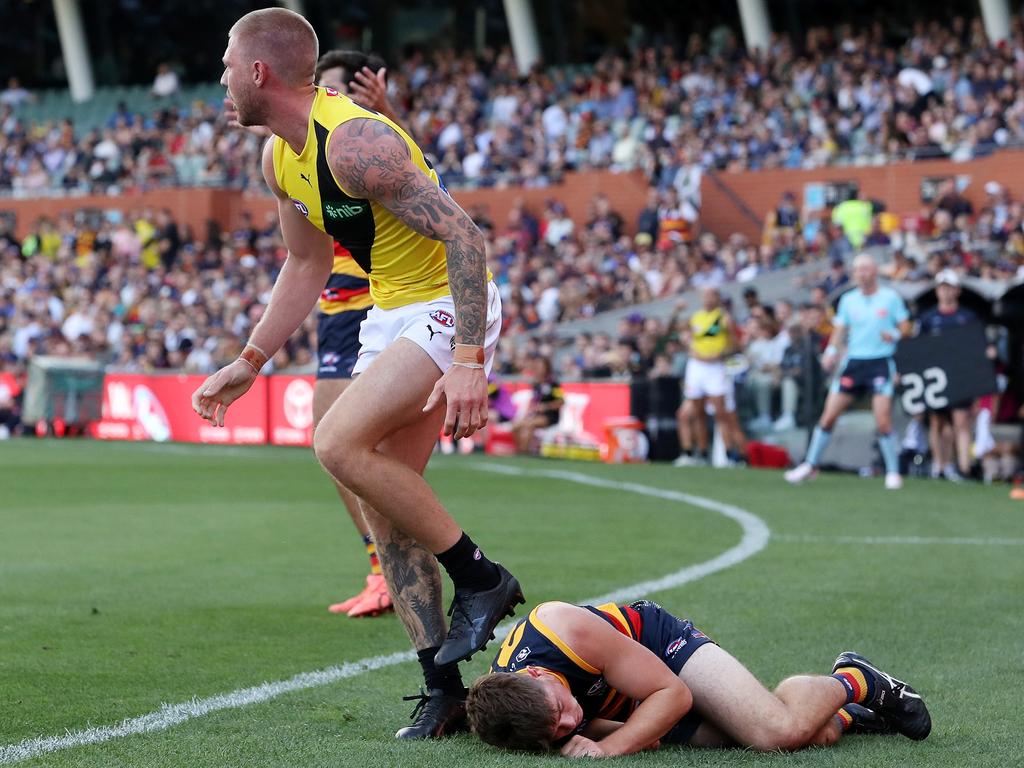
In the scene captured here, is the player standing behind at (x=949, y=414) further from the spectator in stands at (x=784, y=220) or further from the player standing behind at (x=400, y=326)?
the player standing behind at (x=400, y=326)

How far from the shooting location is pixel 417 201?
481 cm

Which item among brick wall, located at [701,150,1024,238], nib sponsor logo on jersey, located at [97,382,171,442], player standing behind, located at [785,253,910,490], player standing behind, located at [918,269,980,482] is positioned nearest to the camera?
player standing behind, located at [785,253,910,490]

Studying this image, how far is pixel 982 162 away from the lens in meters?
23.4

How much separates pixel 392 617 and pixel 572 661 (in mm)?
2841

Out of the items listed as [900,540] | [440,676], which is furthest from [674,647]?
[900,540]

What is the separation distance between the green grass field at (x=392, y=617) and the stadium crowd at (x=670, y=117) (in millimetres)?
11391

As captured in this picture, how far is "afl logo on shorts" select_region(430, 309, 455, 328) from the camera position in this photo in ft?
16.4

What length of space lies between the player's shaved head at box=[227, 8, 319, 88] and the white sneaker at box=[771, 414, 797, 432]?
1316cm

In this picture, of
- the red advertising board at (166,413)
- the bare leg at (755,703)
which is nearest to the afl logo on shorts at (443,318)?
the bare leg at (755,703)

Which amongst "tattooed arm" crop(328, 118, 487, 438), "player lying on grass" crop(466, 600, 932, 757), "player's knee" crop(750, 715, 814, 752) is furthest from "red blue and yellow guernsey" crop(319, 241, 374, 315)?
"player's knee" crop(750, 715, 814, 752)

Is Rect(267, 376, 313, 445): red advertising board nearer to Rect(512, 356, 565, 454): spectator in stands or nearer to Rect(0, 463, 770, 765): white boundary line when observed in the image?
Rect(512, 356, 565, 454): spectator in stands

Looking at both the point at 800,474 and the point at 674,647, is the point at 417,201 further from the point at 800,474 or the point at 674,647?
the point at 800,474

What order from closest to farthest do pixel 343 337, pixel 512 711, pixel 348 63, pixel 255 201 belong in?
pixel 512 711 → pixel 348 63 → pixel 343 337 → pixel 255 201

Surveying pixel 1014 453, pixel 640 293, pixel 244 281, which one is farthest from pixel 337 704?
pixel 244 281
